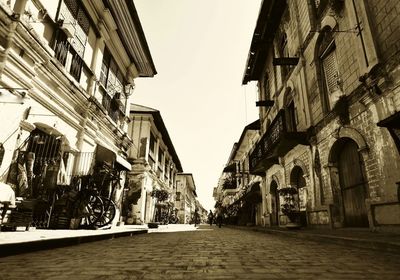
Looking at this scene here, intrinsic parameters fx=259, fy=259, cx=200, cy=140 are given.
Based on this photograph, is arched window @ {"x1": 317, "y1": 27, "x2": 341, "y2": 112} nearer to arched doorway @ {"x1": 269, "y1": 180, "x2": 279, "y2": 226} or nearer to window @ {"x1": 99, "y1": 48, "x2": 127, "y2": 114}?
arched doorway @ {"x1": 269, "y1": 180, "x2": 279, "y2": 226}

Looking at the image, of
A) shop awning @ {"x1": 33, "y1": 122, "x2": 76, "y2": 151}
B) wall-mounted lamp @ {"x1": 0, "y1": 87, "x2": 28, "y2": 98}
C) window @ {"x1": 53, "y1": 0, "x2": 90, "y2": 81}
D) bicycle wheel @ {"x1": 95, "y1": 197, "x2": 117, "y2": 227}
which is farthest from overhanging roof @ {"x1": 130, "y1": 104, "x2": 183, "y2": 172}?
wall-mounted lamp @ {"x1": 0, "y1": 87, "x2": 28, "y2": 98}

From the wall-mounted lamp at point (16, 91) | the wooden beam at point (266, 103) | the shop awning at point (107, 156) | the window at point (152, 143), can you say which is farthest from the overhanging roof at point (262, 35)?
the wall-mounted lamp at point (16, 91)

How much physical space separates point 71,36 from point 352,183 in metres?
10.1

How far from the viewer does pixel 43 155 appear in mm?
7762

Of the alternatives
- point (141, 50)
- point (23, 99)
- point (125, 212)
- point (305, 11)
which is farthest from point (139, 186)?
point (305, 11)

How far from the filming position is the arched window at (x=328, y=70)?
9266mm

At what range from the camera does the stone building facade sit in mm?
6297

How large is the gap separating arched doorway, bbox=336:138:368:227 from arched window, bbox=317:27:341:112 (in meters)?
1.76

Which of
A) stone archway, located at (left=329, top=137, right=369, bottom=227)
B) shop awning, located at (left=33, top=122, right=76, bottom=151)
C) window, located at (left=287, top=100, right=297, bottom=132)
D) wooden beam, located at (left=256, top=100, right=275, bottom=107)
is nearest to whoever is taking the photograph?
shop awning, located at (left=33, top=122, right=76, bottom=151)

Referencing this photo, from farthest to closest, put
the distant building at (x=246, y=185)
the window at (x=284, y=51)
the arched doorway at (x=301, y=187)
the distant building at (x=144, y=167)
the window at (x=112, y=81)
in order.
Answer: the distant building at (x=246, y=185), the distant building at (x=144, y=167), the window at (x=284, y=51), the arched doorway at (x=301, y=187), the window at (x=112, y=81)

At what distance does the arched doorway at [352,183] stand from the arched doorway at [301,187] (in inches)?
110

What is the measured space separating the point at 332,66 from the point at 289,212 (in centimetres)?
584

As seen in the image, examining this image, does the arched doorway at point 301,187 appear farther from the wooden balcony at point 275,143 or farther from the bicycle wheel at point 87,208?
the bicycle wheel at point 87,208

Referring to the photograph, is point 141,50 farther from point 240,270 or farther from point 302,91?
point 240,270
